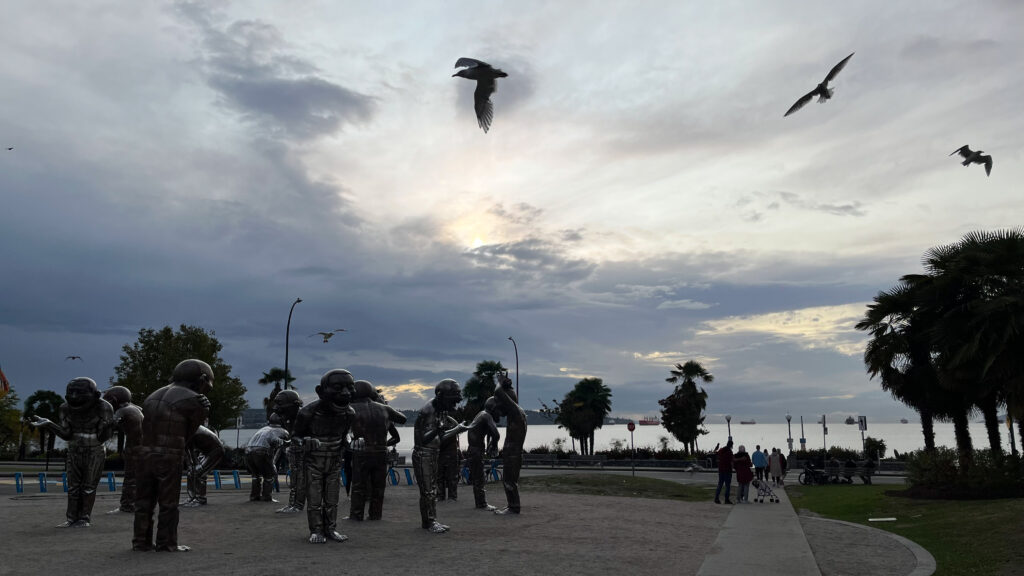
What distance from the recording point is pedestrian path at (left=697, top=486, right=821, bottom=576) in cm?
950

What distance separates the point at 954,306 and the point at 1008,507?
10.4 meters

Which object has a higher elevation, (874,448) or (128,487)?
(128,487)

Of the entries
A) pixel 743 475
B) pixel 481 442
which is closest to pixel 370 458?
pixel 481 442

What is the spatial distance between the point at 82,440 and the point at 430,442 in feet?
19.6

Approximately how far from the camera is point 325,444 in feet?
35.1

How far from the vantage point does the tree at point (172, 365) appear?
152 feet

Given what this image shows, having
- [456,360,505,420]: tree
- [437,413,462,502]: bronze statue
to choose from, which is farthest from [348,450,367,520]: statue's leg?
[456,360,505,420]: tree

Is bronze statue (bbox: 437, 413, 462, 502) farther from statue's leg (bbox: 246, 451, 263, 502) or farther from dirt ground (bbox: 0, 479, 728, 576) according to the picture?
statue's leg (bbox: 246, 451, 263, 502)

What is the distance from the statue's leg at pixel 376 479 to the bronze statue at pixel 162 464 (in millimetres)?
4114

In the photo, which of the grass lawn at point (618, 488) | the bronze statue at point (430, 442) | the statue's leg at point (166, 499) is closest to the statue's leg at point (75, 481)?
the statue's leg at point (166, 499)

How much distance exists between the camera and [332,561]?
29.3 ft

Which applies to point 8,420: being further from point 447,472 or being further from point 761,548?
point 761,548

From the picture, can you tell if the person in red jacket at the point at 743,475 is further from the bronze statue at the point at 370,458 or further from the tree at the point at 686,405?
the tree at the point at 686,405

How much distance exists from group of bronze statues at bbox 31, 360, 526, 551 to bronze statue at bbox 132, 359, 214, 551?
1cm
